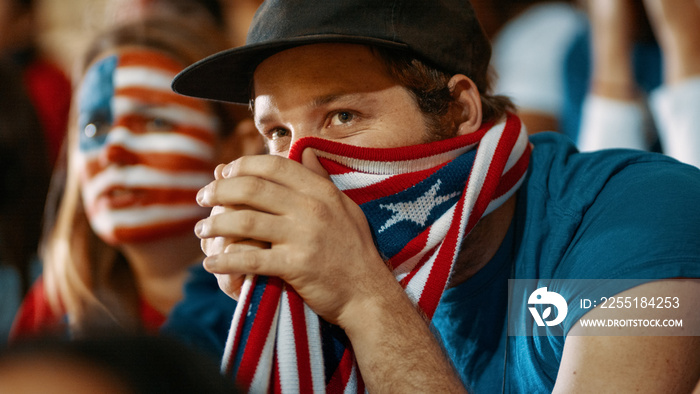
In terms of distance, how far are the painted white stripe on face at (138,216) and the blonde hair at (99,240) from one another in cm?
24

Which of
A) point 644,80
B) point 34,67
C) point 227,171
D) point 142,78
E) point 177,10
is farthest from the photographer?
point 34,67

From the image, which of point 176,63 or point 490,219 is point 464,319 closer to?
point 490,219

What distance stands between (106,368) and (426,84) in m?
1.15

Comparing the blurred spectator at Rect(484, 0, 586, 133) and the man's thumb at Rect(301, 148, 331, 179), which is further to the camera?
the blurred spectator at Rect(484, 0, 586, 133)

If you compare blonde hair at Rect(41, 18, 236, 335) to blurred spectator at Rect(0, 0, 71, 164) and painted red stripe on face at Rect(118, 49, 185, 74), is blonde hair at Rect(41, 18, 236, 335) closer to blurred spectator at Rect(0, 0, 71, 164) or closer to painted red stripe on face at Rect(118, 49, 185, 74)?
painted red stripe on face at Rect(118, 49, 185, 74)

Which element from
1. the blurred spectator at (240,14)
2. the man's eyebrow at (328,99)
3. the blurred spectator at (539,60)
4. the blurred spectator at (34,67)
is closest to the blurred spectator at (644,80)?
the blurred spectator at (539,60)

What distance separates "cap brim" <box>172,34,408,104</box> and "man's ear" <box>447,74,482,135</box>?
22cm

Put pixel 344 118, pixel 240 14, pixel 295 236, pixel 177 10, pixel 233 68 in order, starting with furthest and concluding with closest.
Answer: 1. pixel 240 14
2. pixel 177 10
3. pixel 233 68
4. pixel 344 118
5. pixel 295 236

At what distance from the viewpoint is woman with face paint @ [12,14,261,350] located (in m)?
2.33

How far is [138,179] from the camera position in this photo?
233 cm

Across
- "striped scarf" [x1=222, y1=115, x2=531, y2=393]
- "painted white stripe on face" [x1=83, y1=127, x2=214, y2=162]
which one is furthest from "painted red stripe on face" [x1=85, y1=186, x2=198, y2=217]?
"striped scarf" [x1=222, y1=115, x2=531, y2=393]

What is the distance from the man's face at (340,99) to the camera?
4.99 feet

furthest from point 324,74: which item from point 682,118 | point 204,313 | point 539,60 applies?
point 539,60

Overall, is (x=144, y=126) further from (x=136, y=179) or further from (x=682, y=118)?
(x=682, y=118)
